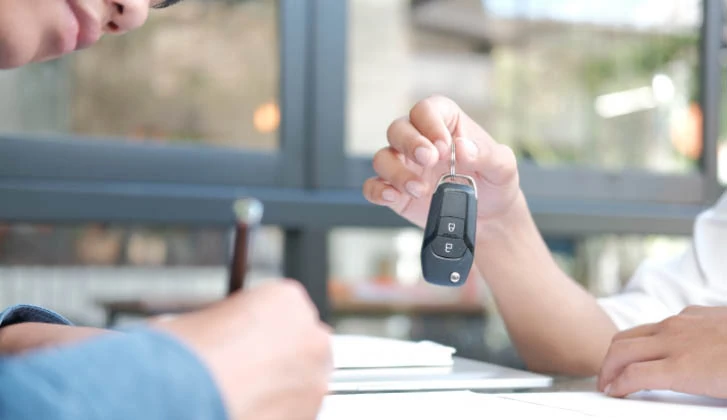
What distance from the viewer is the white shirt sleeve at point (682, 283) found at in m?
1.13

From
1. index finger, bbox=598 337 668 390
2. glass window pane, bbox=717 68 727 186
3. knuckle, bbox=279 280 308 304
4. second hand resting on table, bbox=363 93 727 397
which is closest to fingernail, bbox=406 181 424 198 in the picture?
second hand resting on table, bbox=363 93 727 397

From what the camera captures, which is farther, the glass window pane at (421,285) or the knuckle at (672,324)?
the glass window pane at (421,285)

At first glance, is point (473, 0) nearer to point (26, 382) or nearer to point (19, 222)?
point (19, 222)

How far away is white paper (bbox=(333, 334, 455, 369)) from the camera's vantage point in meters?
0.85

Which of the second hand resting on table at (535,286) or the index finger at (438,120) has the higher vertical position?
the index finger at (438,120)

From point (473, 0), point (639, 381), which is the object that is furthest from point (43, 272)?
point (639, 381)

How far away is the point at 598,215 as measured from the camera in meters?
1.99

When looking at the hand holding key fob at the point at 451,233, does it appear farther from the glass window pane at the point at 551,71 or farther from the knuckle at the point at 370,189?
the glass window pane at the point at 551,71

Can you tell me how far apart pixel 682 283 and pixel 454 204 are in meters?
0.49

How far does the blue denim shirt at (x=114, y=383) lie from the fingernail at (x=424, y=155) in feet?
1.73

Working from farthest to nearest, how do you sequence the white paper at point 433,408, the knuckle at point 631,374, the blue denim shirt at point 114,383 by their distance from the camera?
the knuckle at point 631,374
the white paper at point 433,408
the blue denim shirt at point 114,383

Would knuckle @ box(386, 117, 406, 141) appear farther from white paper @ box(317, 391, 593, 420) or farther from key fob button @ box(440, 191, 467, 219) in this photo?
white paper @ box(317, 391, 593, 420)

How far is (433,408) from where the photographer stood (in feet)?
2.09

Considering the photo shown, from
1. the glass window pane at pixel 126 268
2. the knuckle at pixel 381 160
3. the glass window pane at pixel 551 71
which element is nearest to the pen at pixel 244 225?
the glass window pane at pixel 551 71
